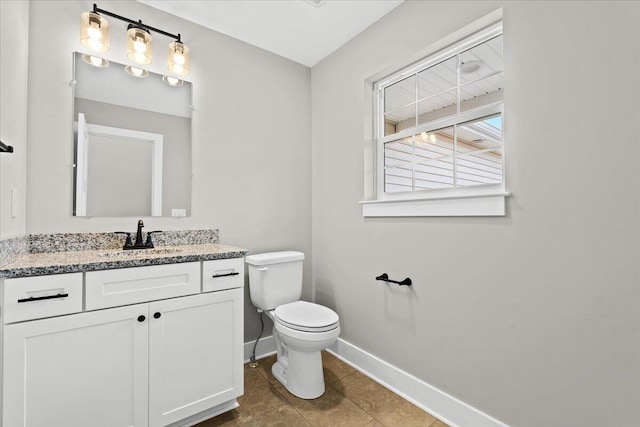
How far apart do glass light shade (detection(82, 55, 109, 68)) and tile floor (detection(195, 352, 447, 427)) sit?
213cm

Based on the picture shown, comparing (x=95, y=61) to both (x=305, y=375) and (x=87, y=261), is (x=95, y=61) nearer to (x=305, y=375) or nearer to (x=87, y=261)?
(x=87, y=261)

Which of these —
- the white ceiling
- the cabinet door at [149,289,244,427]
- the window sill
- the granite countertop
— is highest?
the white ceiling

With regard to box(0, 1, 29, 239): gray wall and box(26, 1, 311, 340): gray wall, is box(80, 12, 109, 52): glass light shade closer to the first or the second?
box(26, 1, 311, 340): gray wall

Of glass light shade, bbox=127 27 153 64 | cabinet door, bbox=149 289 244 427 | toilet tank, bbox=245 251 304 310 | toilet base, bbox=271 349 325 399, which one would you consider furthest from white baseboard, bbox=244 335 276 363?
glass light shade, bbox=127 27 153 64

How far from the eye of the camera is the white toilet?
174 centimetres

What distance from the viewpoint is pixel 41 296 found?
1.18 metres

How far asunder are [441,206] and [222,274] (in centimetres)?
126

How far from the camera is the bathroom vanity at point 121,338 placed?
1154 mm

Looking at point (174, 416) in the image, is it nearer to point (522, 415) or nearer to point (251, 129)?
point (522, 415)

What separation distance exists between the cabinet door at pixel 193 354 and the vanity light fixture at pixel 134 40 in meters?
1.49

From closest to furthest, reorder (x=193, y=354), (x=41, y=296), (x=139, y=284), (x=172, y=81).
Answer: (x=41, y=296) < (x=139, y=284) < (x=193, y=354) < (x=172, y=81)

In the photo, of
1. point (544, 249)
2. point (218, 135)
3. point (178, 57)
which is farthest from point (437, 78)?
point (178, 57)

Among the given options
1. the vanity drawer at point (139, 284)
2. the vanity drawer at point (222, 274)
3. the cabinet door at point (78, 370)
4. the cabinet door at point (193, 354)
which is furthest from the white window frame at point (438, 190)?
the cabinet door at point (78, 370)

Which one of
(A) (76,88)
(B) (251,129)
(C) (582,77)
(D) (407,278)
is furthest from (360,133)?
(A) (76,88)
